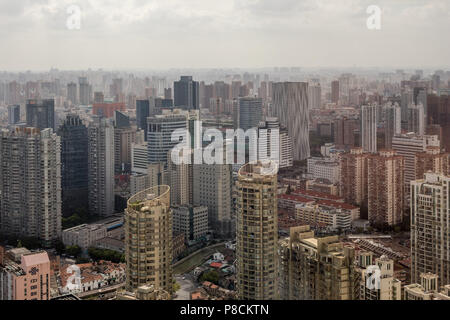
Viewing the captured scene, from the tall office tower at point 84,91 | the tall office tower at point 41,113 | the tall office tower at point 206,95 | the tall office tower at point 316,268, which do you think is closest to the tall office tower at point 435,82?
the tall office tower at point 316,268

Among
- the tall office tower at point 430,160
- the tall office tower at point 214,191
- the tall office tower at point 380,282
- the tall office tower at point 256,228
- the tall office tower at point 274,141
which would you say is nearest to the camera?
the tall office tower at point 380,282

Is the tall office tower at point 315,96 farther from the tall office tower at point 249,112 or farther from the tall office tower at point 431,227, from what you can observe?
the tall office tower at point 431,227

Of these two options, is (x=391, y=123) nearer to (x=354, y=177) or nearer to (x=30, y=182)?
(x=354, y=177)

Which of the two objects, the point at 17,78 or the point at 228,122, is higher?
the point at 17,78

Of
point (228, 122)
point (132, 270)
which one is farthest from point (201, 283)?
point (228, 122)

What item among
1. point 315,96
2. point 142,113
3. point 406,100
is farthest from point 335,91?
point 142,113

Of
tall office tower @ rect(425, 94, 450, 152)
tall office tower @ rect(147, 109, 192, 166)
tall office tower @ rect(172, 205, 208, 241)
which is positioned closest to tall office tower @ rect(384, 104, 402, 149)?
tall office tower @ rect(425, 94, 450, 152)

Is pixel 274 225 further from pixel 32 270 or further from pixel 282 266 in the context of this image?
pixel 32 270
